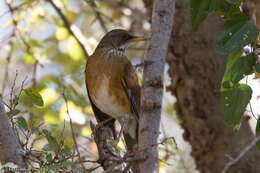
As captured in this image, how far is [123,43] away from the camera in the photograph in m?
4.73

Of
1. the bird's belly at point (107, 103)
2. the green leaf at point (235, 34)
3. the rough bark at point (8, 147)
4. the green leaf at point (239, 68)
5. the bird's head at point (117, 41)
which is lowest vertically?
the rough bark at point (8, 147)

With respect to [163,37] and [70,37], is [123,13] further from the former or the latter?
[163,37]

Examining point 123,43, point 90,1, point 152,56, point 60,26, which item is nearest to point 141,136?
point 152,56

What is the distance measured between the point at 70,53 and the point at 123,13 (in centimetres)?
127

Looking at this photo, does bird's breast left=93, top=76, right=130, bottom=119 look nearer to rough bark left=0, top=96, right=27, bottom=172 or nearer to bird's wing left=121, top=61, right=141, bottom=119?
bird's wing left=121, top=61, right=141, bottom=119

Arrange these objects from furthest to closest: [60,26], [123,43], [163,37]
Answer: [60,26] → [123,43] → [163,37]

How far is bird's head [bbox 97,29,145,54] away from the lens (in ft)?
15.3

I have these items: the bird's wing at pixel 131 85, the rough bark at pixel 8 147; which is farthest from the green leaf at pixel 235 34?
the bird's wing at pixel 131 85

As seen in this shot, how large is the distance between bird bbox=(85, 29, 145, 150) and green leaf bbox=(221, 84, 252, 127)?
5.56ft

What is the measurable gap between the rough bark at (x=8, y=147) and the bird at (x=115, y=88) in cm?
169

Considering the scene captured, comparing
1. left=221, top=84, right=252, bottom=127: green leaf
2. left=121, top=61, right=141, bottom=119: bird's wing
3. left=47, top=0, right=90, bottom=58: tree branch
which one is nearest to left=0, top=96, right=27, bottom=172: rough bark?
left=221, top=84, right=252, bottom=127: green leaf

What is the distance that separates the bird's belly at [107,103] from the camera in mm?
4270

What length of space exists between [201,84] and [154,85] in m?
2.00

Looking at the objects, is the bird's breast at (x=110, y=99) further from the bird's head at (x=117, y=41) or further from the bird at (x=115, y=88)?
the bird's head at (x=117, y=41)
